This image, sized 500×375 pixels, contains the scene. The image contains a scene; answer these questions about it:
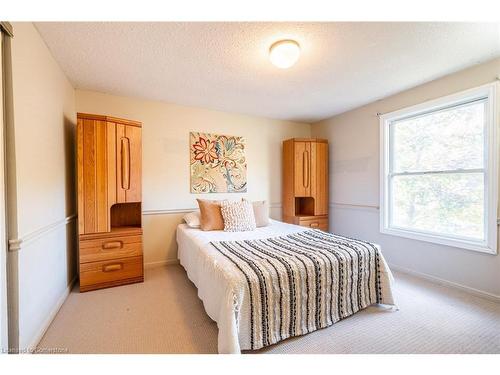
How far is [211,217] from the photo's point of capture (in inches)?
107

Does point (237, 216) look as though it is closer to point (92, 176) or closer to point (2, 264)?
point (92, 176)

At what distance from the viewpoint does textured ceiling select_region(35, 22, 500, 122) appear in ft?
5.24

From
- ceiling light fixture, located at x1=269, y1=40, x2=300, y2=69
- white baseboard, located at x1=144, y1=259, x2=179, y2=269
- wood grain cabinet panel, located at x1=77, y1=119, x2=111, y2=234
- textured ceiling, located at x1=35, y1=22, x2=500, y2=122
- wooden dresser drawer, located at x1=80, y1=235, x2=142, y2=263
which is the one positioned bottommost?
white baseboard, located at x1=144, y1=259, x2=179, y2=269

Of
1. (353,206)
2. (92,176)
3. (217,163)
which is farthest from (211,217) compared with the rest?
(353,206)

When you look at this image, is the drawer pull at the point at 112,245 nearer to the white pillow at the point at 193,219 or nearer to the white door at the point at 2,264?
the white pillow at the point at 193,219

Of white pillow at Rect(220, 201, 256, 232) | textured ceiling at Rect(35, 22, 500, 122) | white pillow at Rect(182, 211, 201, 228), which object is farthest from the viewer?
white pillow at Rect(182, 211, 201, 228)

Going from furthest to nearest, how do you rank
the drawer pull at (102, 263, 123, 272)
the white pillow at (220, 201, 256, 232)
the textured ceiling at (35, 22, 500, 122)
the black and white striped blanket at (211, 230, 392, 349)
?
1. the white pillow at (220, 201, 256, 232)
2. the drawer pull at (102, 263, 123, 272)
3. the textured ceiling at (35, 22, 500, 122)
4. the black and white striped blanket at (211, 230, 392, 349)

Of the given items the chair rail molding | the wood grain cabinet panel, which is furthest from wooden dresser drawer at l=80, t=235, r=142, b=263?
the chair rail molding

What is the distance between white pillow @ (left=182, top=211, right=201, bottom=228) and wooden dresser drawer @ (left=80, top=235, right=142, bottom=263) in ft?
1.97

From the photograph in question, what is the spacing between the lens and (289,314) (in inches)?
60.4

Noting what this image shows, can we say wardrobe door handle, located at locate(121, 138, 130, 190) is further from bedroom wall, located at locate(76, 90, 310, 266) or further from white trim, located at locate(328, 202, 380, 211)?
white trim, located at locate(328, 202, 380, 211)

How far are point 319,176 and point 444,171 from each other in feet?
5.14
